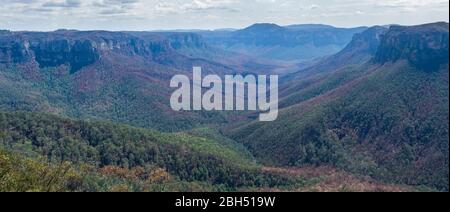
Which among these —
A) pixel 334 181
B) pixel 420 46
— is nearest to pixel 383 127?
pixel 334 181

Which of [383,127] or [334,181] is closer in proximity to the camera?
[334,181]

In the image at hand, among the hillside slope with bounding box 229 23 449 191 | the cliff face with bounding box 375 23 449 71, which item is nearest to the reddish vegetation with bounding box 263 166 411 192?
the hillside slope with bounding box 229 23 449 191

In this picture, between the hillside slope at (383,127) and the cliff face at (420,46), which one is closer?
the hillside slope at (383,127)

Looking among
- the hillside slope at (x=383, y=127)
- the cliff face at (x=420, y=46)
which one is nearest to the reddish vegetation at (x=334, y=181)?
the hillside slope at (x=383, y=127)

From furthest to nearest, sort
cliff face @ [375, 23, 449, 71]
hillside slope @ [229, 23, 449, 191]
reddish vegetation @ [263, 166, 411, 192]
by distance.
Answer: cliff face @ [375, 23, 449, 71] → hillside slope @ [229, 23, 449, 191] → reddish vegetation @ [263, 166, 411, 192]

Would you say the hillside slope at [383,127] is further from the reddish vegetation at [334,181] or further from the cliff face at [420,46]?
the reddish vegetation at [334,181]

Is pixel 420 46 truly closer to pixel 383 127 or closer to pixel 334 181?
pixel 383 127

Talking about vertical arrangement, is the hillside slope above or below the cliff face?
below

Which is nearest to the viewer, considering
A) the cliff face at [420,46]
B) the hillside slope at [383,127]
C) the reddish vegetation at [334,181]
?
the reddish vegetation at [334,181]

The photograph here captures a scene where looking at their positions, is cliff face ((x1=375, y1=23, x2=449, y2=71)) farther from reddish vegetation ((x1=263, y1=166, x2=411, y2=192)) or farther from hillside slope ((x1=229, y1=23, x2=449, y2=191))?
reddish vegetation ((x1=263, y1=166, x2=411, y2=192))
